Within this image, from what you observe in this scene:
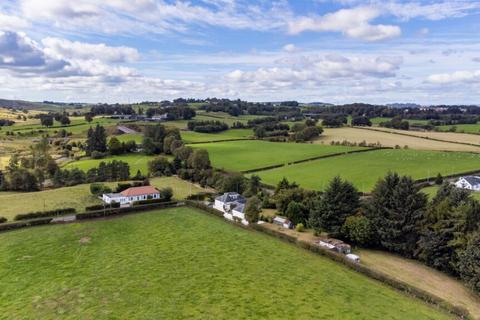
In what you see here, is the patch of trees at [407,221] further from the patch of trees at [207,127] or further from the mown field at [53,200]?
the patch of trees at [207,127]

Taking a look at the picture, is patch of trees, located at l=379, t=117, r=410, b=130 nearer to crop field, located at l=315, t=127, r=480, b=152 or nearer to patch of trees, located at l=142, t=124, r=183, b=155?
crop field, located at l=315, t=127, r=480, b=152

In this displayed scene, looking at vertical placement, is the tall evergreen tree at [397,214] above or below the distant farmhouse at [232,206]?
above

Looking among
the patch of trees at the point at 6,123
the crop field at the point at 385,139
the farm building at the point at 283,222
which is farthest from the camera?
the patch of trees at the point at 6,123

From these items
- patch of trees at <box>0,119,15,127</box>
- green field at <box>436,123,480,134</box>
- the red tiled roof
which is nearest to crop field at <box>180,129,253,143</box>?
the red tiled roof

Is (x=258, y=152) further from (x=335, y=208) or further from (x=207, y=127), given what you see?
(x=335, y=208)

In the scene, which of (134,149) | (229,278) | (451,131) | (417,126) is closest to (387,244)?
(229,278)

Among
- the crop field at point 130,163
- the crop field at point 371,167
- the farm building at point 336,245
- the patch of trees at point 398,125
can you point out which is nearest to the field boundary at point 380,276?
the farm building at point 336,245

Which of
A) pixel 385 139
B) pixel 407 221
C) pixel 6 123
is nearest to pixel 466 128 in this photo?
pixel 385 139

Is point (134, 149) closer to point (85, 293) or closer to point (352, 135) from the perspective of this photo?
point (352, 135)
